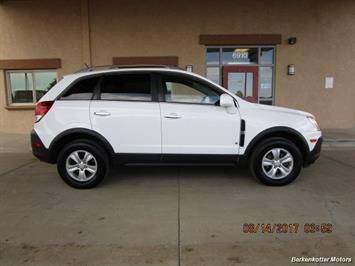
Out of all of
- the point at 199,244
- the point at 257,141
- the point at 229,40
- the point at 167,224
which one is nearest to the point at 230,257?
the point at 199,244

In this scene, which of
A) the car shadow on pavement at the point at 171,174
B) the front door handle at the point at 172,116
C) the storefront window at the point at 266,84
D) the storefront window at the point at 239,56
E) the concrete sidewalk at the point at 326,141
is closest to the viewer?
the front door handle at the point at 172,116

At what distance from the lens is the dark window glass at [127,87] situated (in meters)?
5.23

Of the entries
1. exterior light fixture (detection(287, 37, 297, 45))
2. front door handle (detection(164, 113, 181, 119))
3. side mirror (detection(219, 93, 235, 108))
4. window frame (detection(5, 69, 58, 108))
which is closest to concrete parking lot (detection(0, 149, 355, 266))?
front door handle (detection(164, 113, 181, 119))

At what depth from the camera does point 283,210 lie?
14.1 feet

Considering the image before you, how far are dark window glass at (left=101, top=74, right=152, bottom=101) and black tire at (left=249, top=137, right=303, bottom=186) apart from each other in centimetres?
192

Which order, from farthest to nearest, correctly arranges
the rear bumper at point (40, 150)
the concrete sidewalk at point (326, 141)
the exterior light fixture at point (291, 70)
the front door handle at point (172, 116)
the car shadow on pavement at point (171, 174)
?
the exterior light fixture at point (291, 70)
the concrete sidewalk at point (326, 141)
the car shadow on pavement at point (171, 174)
the rear bumper at point (40, 150)
the front door handle at point (172, 116)

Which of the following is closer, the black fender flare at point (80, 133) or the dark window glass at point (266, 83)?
the black fender flare at point (80, 133)

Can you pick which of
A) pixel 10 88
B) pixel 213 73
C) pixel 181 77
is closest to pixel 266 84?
pixel 213 73

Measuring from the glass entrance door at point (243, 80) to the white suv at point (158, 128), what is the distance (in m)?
6.56

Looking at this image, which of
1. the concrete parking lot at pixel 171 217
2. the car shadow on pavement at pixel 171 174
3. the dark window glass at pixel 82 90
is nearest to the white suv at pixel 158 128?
the dark window glass at pixel 82 90

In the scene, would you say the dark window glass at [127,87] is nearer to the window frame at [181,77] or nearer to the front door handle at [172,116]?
the window frame at [181,77]

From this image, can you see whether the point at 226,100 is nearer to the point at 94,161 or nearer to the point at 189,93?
the point at 189,93

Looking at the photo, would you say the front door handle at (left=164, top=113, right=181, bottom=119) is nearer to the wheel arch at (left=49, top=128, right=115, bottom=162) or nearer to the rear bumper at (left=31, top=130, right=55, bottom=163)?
the wheel arch at (left=49, top=128, right=115, bottom=162)

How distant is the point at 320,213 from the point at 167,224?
1975 millimetres
